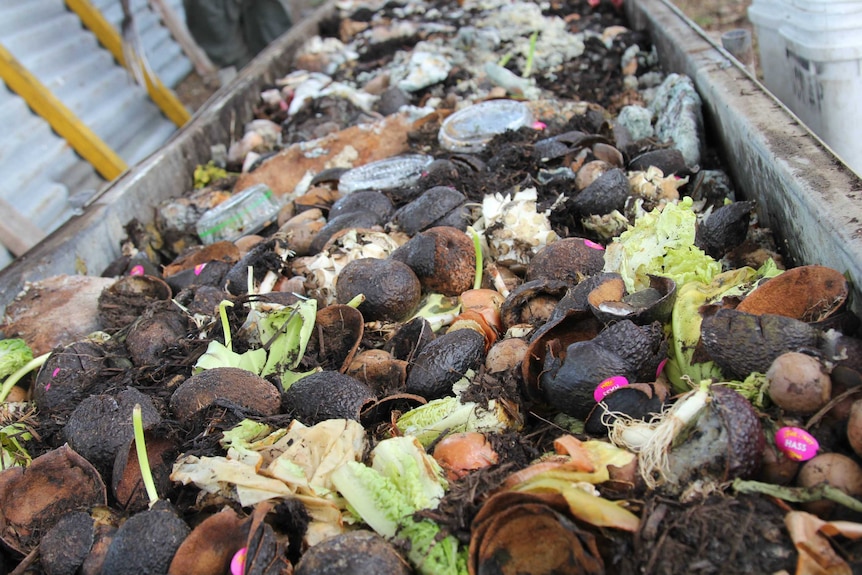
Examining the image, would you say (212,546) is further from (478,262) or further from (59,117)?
(59,117)

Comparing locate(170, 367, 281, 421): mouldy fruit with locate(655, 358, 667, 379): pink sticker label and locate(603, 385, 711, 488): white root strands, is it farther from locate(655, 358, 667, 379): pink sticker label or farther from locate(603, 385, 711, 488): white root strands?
locate(655, 358, 667, 379): pink sticker label

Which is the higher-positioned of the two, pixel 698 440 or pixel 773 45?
pixel 698 440

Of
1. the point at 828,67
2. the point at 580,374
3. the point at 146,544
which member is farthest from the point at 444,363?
the point at 828,67

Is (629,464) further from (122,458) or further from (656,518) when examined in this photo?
(122,458)

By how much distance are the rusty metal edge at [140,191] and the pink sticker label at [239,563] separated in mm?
2680

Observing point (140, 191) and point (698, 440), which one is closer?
point (698, 440)

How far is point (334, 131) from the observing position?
5.82 metres

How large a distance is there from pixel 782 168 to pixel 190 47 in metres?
9.53

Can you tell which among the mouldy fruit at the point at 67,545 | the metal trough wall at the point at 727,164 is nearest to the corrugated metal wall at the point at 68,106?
the metal trough wall at the point at 727,164

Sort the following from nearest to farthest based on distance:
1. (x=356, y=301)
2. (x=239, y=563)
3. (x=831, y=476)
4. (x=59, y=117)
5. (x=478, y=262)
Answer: (x=831, y=476) → (x=239, y=563) → (x=356, y=301) → (x=478, y=262) → (x=59, y=117)

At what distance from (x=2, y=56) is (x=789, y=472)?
703 cm

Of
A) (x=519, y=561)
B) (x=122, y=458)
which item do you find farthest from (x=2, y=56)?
(x=519, y=561)

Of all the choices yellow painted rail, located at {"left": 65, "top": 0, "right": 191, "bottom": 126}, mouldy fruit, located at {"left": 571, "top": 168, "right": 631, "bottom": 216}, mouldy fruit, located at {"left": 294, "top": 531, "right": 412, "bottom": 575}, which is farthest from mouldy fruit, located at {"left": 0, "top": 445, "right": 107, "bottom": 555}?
yellow painted rail, located at {"left": 65, "top": 0, "right": 191, "bottom": 126}

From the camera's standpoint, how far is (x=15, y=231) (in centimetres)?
544
